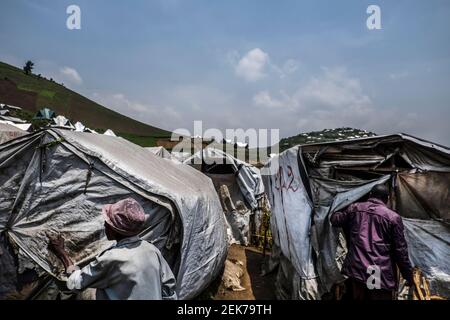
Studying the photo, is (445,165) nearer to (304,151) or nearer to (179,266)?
(304,151)

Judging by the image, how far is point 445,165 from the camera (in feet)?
13.6

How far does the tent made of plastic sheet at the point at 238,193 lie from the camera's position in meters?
10.6

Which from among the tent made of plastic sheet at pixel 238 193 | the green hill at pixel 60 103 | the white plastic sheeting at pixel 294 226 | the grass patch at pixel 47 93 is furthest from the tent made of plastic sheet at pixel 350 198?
the grass patch at pixel 47 93

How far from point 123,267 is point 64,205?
7.11 ft

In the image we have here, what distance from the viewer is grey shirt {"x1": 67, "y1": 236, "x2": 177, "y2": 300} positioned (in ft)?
7.04

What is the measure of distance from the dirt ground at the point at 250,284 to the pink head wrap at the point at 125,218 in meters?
4.04

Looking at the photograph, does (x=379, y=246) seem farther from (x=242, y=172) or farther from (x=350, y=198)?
(x=242, y=172)

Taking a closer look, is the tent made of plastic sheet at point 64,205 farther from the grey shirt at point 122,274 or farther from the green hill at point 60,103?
the green hill at point 60,103

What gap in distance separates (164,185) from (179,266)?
1.11m

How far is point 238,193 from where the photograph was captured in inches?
430

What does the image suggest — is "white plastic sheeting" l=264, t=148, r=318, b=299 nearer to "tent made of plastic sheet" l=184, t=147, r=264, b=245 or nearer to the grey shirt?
the grey shirt

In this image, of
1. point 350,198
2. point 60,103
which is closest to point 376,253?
point 350,198

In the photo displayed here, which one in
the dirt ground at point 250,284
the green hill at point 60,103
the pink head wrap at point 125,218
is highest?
the green hill at point 60,103
